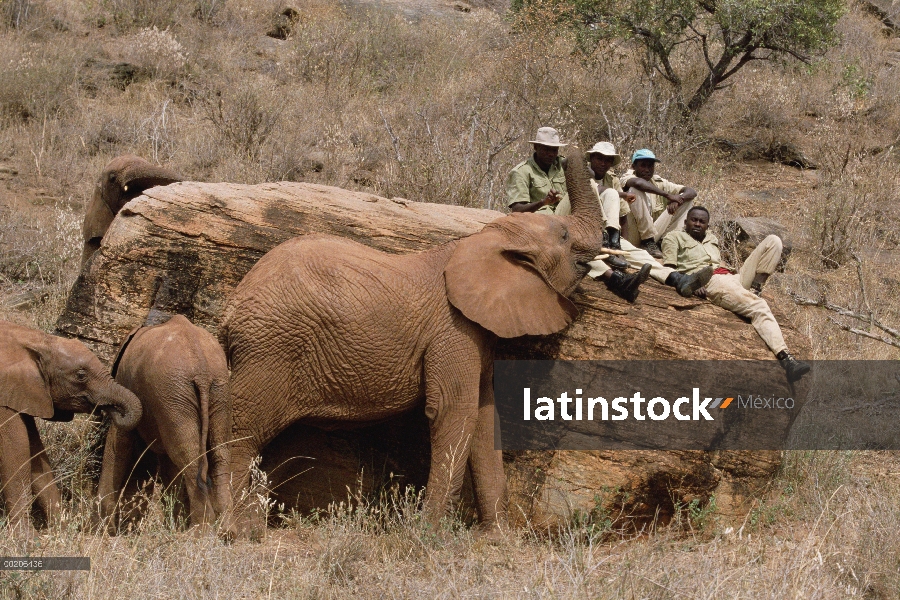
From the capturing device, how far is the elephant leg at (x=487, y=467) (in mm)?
6418

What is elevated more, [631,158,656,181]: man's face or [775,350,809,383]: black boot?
[631,158,656,181]: man's face

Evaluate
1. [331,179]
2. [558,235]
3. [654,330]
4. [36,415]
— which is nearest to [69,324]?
[36,415]

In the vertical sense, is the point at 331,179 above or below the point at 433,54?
below

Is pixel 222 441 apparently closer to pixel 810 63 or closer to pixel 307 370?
pixel 307 370

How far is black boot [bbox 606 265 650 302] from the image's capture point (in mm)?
6719

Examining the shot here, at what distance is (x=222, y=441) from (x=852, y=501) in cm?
415

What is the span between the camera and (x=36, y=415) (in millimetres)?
5852

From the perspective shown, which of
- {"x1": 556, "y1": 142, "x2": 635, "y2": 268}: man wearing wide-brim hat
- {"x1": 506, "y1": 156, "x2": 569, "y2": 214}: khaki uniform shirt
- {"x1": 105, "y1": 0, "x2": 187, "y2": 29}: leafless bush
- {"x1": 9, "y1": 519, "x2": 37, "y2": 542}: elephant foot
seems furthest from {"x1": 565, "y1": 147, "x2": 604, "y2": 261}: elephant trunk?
{"x1": 105, "y1": 0, "x2": 187, "y2": 29}: leafless bush

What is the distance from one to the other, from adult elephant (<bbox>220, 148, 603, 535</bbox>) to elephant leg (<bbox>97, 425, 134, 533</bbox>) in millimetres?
653

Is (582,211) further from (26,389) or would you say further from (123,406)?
(26,389)

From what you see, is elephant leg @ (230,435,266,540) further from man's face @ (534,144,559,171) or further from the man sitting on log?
man's face @ (534,144,559,171)

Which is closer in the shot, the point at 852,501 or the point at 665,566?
the point at 665,566

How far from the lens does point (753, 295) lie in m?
6.97

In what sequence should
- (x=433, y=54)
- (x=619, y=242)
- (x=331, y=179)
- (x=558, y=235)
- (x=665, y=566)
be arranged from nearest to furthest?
(x=665, y=566), (x=558, y=235), (x=619, y=242), (x=331, y=179), (x=433, y=54)
